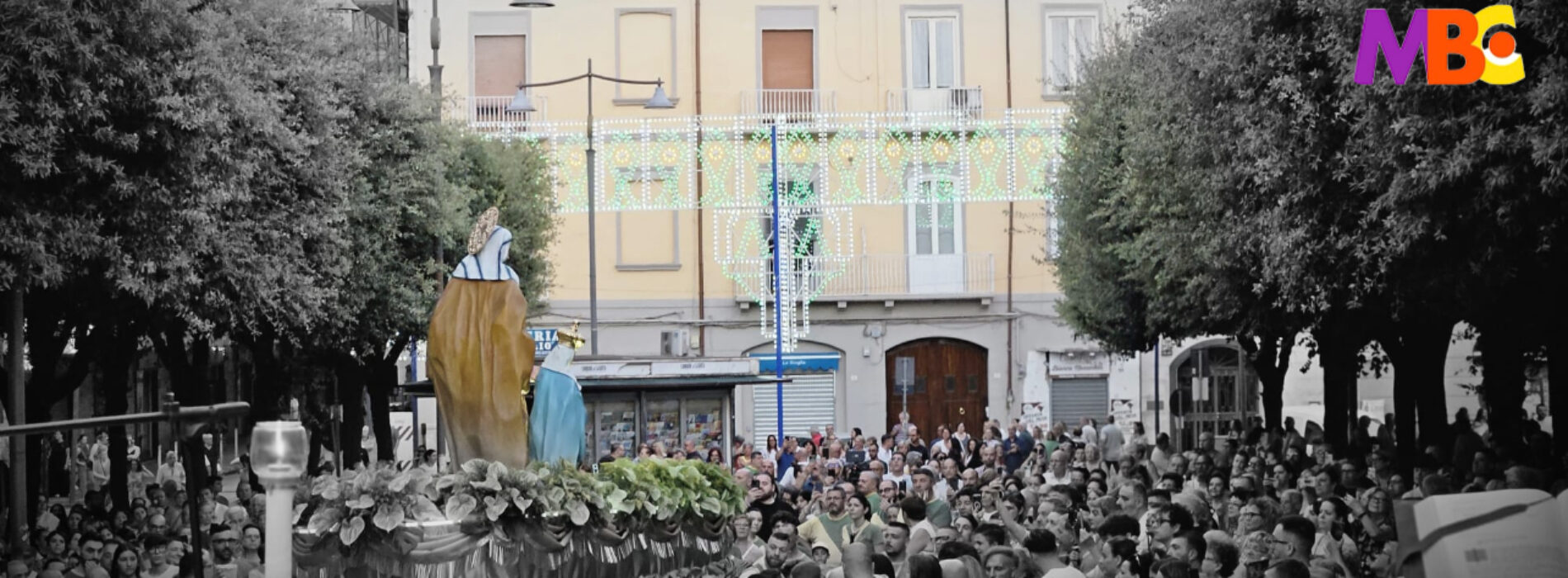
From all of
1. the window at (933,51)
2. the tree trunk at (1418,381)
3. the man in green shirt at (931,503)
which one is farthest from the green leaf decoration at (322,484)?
the window at (933,51)

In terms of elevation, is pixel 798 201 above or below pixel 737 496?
above

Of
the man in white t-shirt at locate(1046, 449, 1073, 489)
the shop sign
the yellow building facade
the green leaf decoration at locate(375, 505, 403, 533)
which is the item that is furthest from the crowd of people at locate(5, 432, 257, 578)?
the shop sign

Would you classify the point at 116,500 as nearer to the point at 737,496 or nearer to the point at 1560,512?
the point at 737,496

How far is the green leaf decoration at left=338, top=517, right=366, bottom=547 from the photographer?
13625 millimetres

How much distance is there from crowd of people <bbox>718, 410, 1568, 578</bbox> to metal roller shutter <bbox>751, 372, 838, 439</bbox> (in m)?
19.4

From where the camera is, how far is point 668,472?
15.6m

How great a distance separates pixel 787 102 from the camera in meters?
47.1

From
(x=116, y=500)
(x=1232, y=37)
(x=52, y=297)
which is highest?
(x=1232, y=37)

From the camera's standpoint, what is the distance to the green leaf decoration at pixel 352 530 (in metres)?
13.6

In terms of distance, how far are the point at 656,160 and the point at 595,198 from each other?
1.43 m

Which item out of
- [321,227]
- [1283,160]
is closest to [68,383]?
[321,227]

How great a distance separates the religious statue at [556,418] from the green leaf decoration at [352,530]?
2021 millimetres

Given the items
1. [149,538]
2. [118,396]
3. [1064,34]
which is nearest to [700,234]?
[1064,34]

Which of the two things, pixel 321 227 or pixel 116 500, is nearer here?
pixel 321 227
